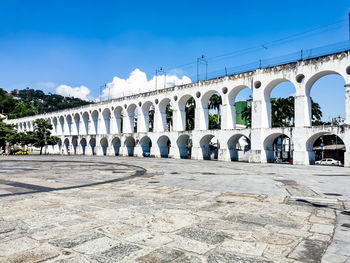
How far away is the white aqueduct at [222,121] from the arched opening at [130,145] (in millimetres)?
173

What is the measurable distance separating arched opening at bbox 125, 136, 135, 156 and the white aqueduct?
0.57 feet

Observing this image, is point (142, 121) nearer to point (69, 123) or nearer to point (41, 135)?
point (41, 135)

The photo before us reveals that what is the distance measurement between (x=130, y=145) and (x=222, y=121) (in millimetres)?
19604

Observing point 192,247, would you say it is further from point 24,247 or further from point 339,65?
point 339,65

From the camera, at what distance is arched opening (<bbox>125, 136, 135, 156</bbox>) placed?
47875 millimetres

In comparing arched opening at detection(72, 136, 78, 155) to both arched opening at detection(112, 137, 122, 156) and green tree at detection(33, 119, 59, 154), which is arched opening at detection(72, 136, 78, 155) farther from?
arched opening at detection(112, 137, 122, 156)

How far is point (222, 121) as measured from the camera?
35.2 meters

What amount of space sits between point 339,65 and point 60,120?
5805 centimetres

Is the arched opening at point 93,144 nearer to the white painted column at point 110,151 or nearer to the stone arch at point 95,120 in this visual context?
the stone arch at point 95,120

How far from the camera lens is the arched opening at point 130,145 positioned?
47875 millimetres

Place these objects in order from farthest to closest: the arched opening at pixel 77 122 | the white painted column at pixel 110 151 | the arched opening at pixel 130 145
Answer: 1. the arched opening at pixel 77 122
2. the white painted column at pixel 110 151
3. the arched opening at pixel 130 145

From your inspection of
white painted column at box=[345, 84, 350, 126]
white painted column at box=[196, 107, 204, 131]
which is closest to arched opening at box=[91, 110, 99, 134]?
white painted column at box=[196, 107, 204, 131]

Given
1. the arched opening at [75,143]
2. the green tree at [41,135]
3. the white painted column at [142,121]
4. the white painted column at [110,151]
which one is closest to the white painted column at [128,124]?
the white painted column at [142,121]

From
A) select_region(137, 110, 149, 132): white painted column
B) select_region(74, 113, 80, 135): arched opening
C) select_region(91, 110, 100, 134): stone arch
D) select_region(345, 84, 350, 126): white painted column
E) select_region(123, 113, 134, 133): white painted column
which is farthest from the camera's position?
select_region(74, 113, 80, 135): arched opening
